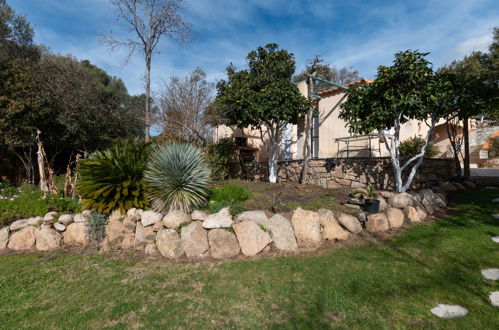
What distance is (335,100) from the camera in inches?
391

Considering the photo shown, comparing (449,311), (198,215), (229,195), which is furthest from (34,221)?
(449,311)

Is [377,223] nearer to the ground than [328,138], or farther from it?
nearer to the ground

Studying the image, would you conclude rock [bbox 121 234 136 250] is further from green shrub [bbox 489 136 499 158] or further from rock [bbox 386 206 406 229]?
green shrub [bbox 489 136 499 158]

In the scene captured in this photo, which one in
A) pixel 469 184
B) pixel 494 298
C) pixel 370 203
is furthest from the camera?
pixel 469 184

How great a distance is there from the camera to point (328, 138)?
1008cm

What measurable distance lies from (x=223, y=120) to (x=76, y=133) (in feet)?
22.9

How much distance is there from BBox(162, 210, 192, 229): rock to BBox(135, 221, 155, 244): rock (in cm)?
38

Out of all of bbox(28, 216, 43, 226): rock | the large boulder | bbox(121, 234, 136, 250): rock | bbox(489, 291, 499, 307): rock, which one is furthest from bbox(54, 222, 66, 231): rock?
bbox(489, 291, 499, 307): rock

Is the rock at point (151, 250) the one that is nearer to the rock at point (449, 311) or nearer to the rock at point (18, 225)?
the rock at point (18, 225)

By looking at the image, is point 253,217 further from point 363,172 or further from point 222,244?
point 363,172

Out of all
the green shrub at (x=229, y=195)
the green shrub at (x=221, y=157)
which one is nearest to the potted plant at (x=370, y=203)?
the green shrub at (x=229, y=195)

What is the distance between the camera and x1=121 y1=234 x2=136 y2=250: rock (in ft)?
15.8

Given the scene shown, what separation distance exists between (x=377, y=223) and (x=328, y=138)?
5.59 metres

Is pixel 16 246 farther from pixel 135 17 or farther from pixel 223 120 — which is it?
pixel 135 17
